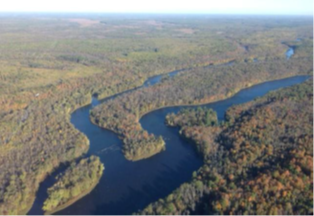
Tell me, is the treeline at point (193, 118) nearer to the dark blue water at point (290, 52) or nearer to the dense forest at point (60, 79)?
the dense forest at point (60, 79)

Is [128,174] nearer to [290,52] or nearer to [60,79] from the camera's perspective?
[60,79]

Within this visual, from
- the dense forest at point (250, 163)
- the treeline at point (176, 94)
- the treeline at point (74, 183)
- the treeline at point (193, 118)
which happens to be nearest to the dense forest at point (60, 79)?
the treeline at point (176, 94)

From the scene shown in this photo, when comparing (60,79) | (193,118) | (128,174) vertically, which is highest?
(193,118)

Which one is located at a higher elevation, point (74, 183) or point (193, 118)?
point (193, 118)

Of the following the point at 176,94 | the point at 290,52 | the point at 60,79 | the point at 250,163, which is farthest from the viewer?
the point at 290,52

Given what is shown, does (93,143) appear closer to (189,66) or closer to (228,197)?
(228,197)

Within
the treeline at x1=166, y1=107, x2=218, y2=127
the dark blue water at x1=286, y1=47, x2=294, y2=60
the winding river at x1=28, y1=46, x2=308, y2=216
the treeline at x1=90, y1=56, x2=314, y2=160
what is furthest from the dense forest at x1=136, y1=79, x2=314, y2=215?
the dark blue water at x1=286, y1=47, x2=294, y2=60

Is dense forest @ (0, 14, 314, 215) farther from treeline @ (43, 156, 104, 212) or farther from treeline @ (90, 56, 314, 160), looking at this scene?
treeline @ (43, 156, 104, 212)

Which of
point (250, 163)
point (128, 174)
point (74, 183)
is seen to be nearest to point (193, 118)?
point (250, 163)
